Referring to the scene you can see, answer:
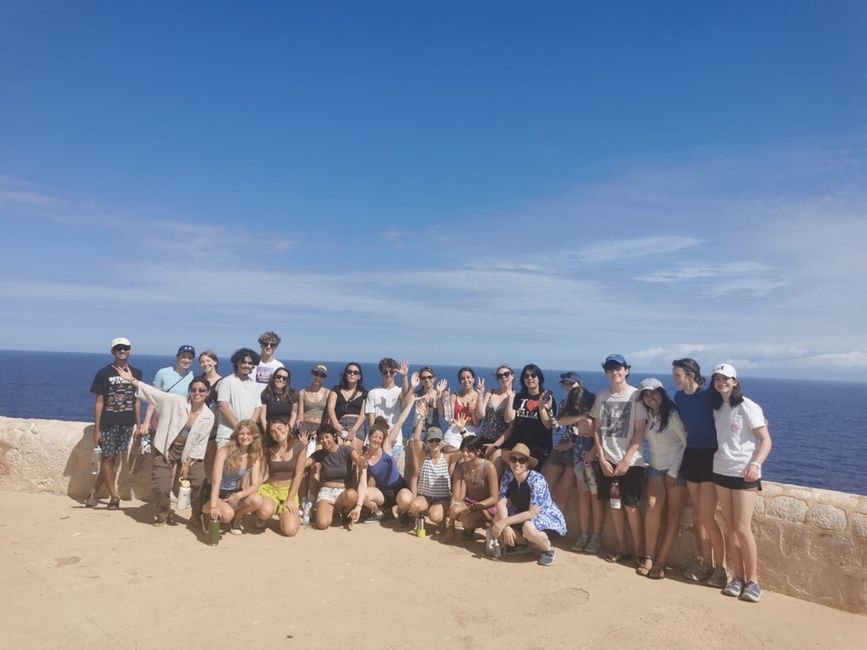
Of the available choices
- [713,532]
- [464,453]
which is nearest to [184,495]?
[464,453]

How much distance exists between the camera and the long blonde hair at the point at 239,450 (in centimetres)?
568

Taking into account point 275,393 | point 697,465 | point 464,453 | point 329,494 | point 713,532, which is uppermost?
point 275,393

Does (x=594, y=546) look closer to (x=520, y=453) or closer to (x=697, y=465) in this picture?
(x=520, y=453)

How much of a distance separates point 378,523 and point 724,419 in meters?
3.47

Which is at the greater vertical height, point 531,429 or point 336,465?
point 531,429

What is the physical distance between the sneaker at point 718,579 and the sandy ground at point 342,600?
0.11m

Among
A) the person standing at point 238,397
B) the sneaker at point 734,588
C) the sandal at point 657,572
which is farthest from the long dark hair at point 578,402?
the person standing at point 238,397

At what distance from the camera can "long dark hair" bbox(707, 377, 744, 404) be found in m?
4.54

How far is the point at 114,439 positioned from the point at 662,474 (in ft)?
17.6

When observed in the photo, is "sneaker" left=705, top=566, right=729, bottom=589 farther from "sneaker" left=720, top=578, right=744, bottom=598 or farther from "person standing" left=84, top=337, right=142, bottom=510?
"person standing" left=84, top=337, right=142, bottom=510

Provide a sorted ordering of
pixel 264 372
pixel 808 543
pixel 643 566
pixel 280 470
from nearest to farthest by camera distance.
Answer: pixel 808 543 < pixel 643 566 < pixel 280 470 < pixel 264 372

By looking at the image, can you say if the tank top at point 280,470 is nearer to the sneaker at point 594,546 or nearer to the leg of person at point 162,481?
the leg of person at point 162,481

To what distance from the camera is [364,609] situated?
4031 mm

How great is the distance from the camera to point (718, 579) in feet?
15.4
